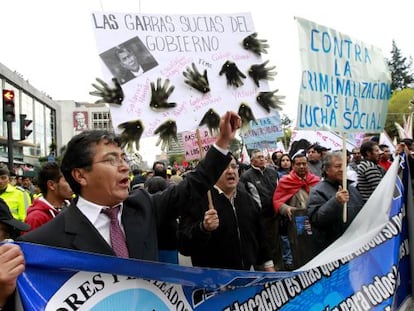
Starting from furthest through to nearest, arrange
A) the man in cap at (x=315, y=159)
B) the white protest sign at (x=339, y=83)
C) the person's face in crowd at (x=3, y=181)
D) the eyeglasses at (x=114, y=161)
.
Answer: the man in cap at (x=315, y=159)
the person's face in crowd at (x=3, y=181)
the white protest sign at (x=339, y=83)
the eyeglasses at (x=114, y=161)

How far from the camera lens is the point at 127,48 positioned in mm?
3486

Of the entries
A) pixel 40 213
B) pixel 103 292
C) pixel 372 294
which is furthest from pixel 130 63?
pixel 372 294

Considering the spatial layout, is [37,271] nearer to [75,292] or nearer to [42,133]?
[75,292]

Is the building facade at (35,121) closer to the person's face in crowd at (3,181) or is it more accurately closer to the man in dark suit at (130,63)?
the person's face in crowd at (3,181)

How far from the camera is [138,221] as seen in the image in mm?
2293

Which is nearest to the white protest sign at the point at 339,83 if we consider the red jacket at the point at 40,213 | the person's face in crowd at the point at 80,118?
the red jacket at the point at 40,213

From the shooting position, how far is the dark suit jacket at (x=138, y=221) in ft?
6.82

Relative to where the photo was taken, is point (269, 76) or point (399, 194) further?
point (399, 194)

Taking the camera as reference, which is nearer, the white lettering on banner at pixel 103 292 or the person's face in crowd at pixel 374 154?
the white lettering on banner at pixel 103 292

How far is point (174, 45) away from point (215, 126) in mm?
678

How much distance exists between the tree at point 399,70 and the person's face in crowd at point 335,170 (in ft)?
229

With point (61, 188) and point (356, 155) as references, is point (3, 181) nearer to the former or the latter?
point (61, 188)

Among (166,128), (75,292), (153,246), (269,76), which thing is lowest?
(75,292)

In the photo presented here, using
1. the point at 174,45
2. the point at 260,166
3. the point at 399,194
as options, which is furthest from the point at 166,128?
the point at 260,166
